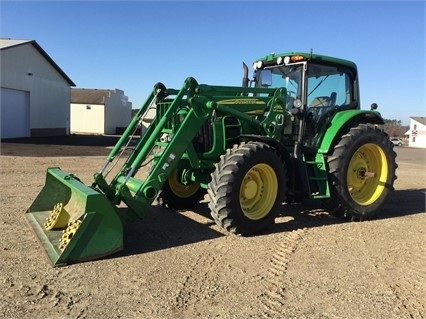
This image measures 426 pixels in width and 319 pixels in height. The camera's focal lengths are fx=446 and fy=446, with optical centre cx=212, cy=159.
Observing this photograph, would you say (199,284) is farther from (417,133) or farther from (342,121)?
(417,133)

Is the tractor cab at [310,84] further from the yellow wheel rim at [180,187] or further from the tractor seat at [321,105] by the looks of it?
the yellow wheel rim at [180,187]

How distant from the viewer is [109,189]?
558 centimetres

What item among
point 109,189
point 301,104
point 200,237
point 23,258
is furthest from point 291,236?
point 23,258

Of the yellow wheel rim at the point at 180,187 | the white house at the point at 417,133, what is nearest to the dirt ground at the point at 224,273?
the yellow wheel rim at the point at 180,187

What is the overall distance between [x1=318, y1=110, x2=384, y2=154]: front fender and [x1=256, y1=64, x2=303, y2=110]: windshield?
688mm

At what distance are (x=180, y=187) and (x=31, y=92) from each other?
2396cm

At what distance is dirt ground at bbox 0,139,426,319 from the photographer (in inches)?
149

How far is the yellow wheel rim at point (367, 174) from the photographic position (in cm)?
725

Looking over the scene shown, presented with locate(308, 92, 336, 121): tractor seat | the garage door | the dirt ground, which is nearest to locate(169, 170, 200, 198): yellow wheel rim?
the dirt ground

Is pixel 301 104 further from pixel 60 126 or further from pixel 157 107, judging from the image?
pixel 60 126

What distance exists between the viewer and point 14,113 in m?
26.2

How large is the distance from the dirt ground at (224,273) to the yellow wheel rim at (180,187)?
488mm

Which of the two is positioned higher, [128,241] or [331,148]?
[331,148]

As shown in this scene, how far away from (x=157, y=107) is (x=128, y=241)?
6.72 ft
